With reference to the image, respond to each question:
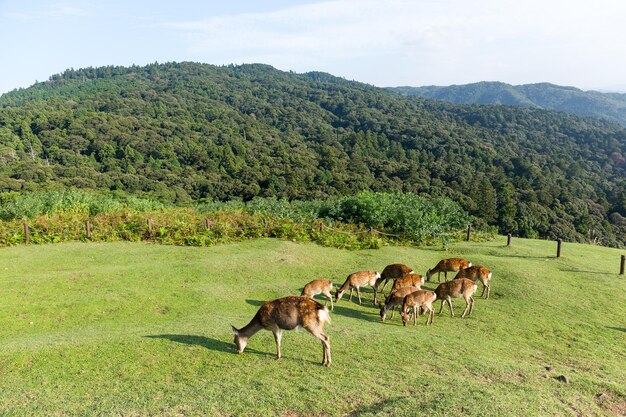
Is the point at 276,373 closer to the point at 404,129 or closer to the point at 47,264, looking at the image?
the point at 47,264

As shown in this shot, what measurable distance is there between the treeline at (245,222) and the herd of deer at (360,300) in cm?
655

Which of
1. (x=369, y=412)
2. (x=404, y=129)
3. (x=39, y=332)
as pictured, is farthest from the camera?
(x=404, y=129)

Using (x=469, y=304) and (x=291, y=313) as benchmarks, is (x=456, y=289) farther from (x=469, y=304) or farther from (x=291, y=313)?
(x=291, y=313)

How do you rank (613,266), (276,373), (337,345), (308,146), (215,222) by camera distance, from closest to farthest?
1. (276,373)
2. (337,345)
3. (613,266)
4. (215,222)
5. (308,146)

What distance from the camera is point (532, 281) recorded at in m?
16.1

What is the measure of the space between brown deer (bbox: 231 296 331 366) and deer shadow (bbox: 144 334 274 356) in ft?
0.99

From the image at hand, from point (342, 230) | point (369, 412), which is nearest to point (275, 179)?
point (342, 230)

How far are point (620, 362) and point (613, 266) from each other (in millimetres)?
11193

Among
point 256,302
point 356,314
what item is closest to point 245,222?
point 256,302

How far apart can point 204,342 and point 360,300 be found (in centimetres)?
603

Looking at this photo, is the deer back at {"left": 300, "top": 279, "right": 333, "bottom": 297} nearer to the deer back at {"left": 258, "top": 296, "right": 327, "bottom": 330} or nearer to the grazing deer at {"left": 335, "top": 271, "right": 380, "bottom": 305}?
the grazing deer at {"left": 335, "top": 271, "right": 380, "bottom": 305}

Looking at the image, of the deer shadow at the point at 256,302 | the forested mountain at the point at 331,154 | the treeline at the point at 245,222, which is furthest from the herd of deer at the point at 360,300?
the forested mountain at the point at 331,154

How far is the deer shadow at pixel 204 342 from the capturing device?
947 centimetres

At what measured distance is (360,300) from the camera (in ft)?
47.0
